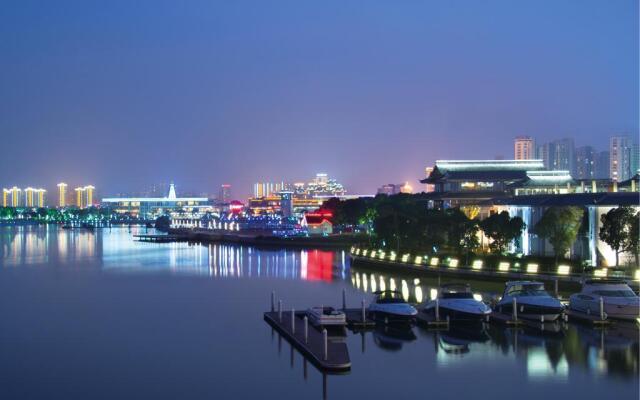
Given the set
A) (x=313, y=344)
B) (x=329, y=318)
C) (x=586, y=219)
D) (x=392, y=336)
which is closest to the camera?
(x=313, y=344)

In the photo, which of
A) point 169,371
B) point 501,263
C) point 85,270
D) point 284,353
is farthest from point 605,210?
point 85,270

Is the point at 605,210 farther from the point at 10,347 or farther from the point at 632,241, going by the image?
the point at 10,347

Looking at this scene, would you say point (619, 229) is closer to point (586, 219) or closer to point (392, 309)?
point (586, 219)

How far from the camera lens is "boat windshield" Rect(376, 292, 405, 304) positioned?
21156 mm

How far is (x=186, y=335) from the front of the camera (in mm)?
21750

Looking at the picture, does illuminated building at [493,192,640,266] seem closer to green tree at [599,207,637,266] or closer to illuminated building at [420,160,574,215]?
green tree at [599,207,637,266]

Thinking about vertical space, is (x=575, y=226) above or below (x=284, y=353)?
above

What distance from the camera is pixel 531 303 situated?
20.8 m

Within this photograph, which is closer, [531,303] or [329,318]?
[329,318]

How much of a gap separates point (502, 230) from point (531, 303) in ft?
44.7

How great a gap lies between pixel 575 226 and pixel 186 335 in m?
16.0

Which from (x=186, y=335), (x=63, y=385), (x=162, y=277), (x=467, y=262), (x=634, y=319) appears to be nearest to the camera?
(x=63, y=385)

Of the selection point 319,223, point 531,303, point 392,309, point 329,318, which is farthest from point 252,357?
point 319,223

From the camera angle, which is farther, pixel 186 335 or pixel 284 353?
pixel 186 335
